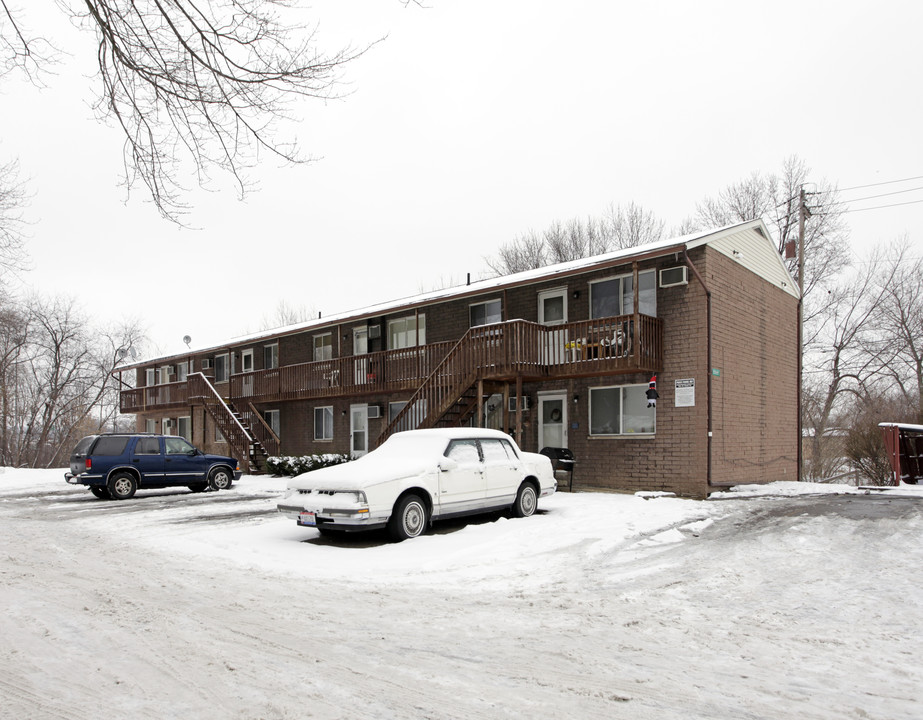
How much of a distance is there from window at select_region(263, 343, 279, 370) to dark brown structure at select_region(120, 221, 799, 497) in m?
6.16

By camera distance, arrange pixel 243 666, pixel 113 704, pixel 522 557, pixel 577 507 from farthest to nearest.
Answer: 1. pixel 577 507
2. pixel 522 557
3. pixel 243 666
4. pixel 113 704

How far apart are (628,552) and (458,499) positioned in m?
2.69

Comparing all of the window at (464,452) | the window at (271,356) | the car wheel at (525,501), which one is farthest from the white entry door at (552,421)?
the window at (271,356)

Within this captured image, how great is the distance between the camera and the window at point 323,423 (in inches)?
1019

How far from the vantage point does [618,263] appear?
15422 mm

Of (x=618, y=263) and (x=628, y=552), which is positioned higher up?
(x=618, y=263)

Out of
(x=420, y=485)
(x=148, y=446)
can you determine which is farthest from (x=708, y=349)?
(x=148, y=446)

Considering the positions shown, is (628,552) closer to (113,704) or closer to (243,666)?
(243,666)

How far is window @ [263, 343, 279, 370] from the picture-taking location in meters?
29.1

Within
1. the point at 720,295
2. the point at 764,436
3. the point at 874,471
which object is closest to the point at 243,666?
the point at 720,295

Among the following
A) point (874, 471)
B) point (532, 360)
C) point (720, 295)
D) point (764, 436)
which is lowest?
point (874, 471)

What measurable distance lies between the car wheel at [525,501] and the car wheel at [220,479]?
10125 mm

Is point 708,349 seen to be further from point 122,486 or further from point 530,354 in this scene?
point 122,486

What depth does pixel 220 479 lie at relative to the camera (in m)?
18.9
